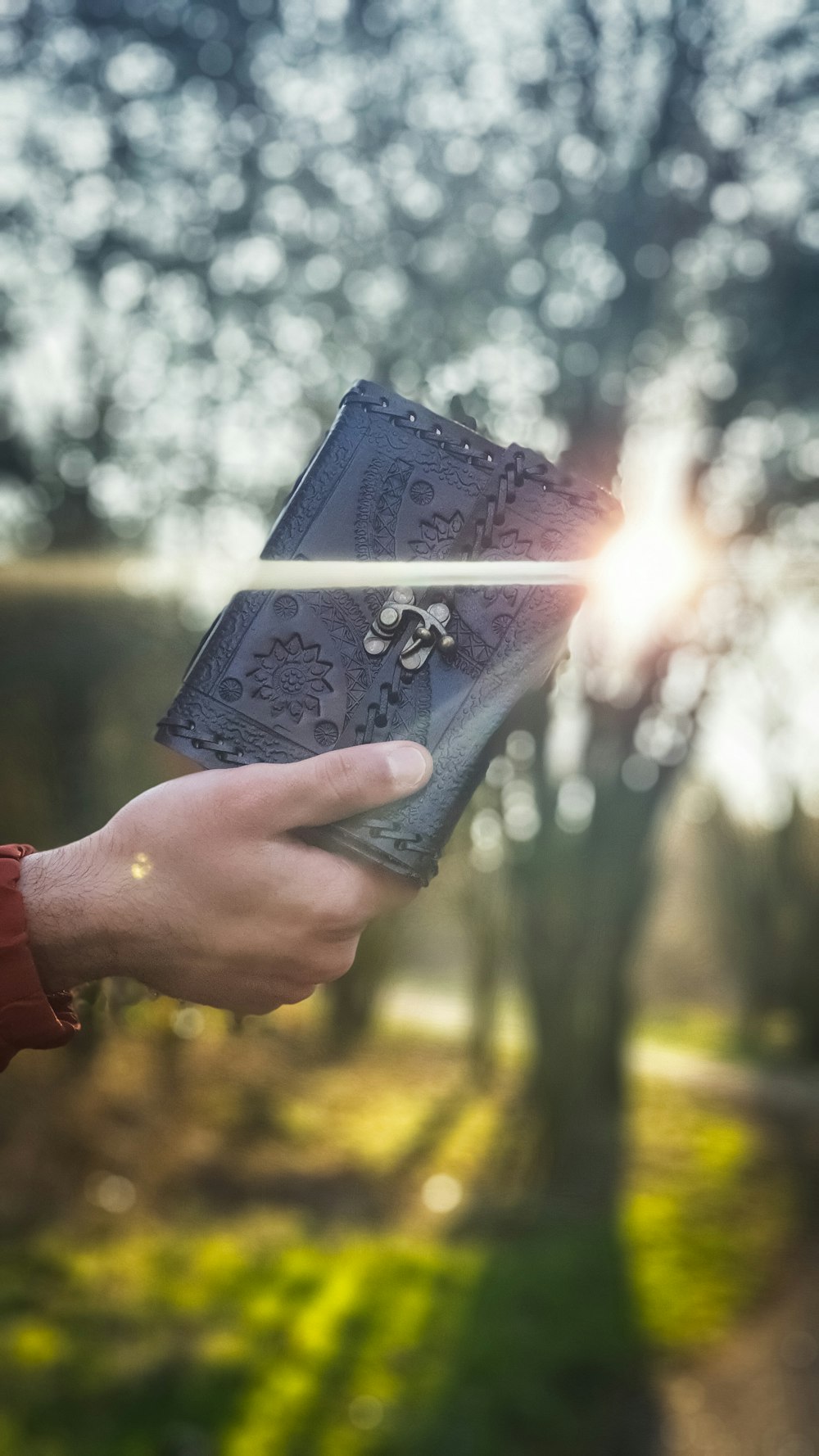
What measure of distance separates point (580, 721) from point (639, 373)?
2.94 metres

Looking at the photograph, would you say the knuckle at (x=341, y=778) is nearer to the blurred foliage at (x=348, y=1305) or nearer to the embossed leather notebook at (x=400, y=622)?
the embossed leather notebook at (x=400, y=622)

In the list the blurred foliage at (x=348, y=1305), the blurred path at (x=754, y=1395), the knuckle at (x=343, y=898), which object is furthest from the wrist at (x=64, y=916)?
the blurred path at (x=754, y=1395)

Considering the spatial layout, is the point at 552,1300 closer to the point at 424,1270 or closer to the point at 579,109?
the point at 424,1270

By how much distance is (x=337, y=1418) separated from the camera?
5.17 metres

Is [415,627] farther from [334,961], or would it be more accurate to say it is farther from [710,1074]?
[710,1074]

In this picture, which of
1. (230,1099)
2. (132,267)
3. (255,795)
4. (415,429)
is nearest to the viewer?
(255,795)

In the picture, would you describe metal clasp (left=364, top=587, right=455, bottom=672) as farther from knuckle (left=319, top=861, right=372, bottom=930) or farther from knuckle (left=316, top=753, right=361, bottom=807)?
knuckle (left=319, top=861, right=372, bottom=930)

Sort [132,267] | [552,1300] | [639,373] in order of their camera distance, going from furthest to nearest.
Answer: [639,373]
[132,267]
[552,1300]

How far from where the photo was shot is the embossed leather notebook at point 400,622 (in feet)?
6.30

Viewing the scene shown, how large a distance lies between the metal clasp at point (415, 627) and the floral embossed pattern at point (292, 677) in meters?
0.10

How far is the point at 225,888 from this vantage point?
1.83 m

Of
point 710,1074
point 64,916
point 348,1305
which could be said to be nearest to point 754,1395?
point 348,1305

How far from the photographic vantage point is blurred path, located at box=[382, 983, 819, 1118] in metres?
12.7

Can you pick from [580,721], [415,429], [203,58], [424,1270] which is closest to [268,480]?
[203,58]
